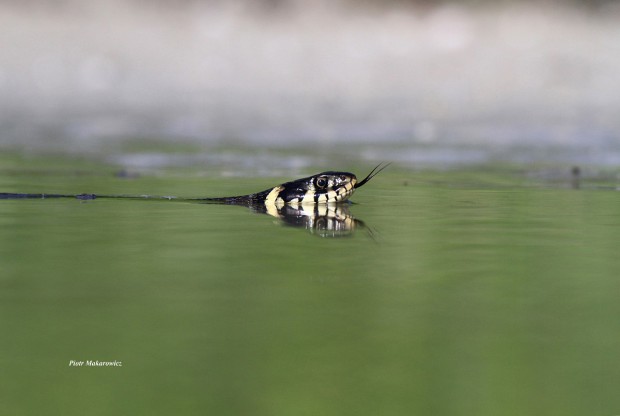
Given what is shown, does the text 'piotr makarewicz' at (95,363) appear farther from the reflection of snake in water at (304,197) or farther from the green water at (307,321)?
the reflection of snake in water at (304,197)

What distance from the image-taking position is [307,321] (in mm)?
5324

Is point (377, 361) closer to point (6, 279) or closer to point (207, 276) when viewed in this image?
point (207, 276)

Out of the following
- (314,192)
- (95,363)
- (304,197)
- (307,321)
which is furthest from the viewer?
(304,197)

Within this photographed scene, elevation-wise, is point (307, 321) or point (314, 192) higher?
point (314, 192)

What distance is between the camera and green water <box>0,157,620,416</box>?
4.04 m

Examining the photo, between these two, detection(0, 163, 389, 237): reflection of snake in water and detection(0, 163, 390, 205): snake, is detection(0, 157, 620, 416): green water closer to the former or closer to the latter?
detection(0, 163, 389, 237): reflection of snake in water

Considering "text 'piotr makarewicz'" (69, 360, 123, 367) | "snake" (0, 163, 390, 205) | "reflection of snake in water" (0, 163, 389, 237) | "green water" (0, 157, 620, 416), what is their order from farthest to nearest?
"snake" (0, 163, 390, 205)
"reflection of snake in water" (0, 163, 389, 237)
"text 'piotr makarewicz'" (69, 360, 123, 367)
"green water" (0, 157, 620, 416)

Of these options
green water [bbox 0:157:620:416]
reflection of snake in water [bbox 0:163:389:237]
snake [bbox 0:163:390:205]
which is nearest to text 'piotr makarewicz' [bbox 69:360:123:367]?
green water [bbox 0:157:620:416]

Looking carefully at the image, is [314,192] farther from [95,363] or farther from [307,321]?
[95,363]

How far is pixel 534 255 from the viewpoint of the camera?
27.3 feet

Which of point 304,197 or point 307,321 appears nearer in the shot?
point 307,321

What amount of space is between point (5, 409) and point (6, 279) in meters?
3.01

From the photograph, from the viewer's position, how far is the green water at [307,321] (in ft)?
13.3

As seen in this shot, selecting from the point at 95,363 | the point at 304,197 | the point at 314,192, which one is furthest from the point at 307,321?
the point at 304,197
